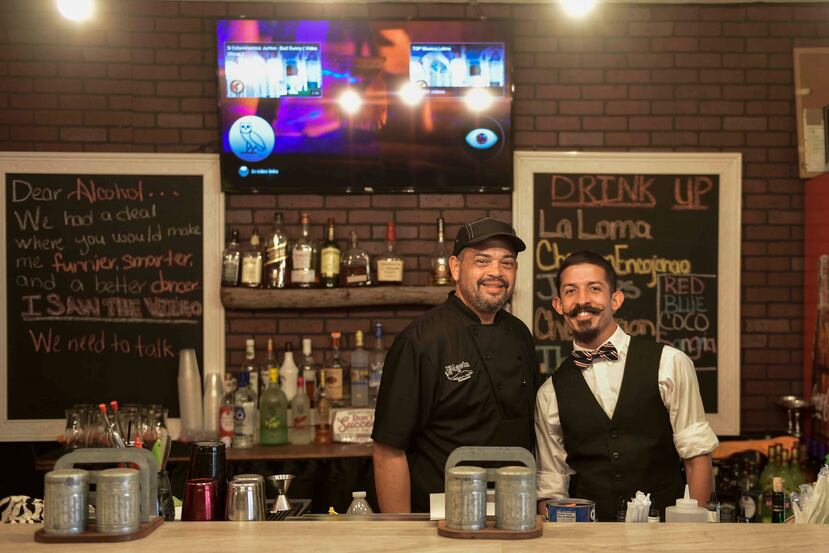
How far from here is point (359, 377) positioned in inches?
197

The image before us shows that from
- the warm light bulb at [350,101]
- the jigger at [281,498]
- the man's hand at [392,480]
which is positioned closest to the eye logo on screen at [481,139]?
the warm light bulb at [350,101]

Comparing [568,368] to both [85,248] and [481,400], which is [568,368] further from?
[85,248]

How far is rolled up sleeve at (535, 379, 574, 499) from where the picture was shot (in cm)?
330

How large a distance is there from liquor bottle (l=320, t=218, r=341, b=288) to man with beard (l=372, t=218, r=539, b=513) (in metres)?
1.54

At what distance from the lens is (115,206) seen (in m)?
5.13

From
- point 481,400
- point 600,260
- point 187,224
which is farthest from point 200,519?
point 187,224

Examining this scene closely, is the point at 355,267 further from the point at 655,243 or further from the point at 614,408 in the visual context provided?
the point at 614,408

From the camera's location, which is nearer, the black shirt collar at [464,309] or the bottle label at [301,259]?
the black shirt collar at [464,309]

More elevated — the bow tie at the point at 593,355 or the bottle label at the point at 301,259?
the bottle label at the point at 301,259

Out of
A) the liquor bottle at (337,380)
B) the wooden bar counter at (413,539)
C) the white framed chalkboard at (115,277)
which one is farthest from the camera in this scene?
the white framed chalkboard at (115,277)

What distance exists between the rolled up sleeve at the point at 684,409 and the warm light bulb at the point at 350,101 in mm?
2363

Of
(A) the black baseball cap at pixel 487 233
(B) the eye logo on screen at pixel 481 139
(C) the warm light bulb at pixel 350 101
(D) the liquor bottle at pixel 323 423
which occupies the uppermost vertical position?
(C) the warm light bulb at pixel 350 101

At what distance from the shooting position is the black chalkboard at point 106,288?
16.7ft

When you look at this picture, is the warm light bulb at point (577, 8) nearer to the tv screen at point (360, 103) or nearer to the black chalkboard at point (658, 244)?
the tv screen at point (360, 103)
